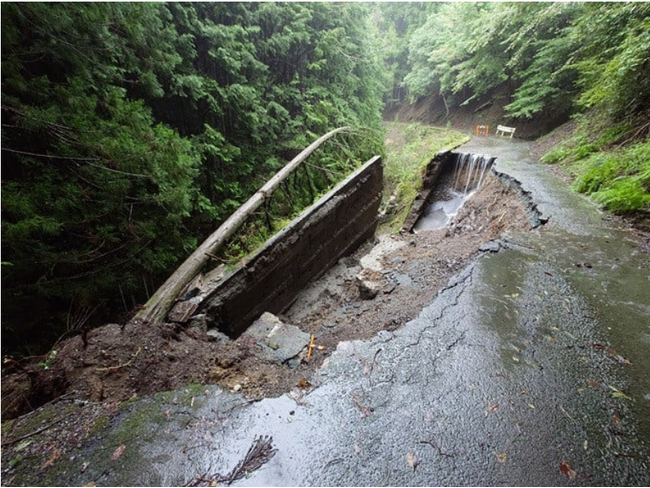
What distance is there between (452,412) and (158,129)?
16.4 feet

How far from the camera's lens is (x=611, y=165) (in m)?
5.84

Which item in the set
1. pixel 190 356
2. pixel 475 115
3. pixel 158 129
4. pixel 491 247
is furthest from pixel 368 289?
pixel 475 115

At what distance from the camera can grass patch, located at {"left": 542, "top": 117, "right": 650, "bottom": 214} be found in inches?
189

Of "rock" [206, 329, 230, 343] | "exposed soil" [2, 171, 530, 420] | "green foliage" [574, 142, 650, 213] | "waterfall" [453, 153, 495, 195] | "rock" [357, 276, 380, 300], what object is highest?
"green foliage" [574, 142, 650, 213]

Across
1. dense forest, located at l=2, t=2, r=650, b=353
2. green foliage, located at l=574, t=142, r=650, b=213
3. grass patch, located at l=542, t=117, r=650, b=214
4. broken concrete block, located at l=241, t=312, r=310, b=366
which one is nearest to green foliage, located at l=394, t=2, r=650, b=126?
dense forest, located at l=2, t=2, r=650, b=353

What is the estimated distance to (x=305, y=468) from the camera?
1.77 m

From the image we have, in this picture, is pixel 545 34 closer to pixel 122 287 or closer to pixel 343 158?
pixel 343 158

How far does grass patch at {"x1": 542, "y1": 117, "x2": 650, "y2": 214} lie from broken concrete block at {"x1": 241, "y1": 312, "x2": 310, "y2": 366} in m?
6.00

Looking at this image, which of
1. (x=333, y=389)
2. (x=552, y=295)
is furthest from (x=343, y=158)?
(x=333, y=389)

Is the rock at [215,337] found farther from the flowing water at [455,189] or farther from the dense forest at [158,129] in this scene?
the flowing water at [455,189]

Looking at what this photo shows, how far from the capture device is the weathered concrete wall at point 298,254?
406 centimetres

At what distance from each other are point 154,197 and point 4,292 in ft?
5.53

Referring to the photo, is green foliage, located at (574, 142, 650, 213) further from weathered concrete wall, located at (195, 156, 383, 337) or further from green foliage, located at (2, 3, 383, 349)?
green foliage, located at (2, 3, 383, 349)

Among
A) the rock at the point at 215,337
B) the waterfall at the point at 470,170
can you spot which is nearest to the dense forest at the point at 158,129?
the rock at the point at 215,337
